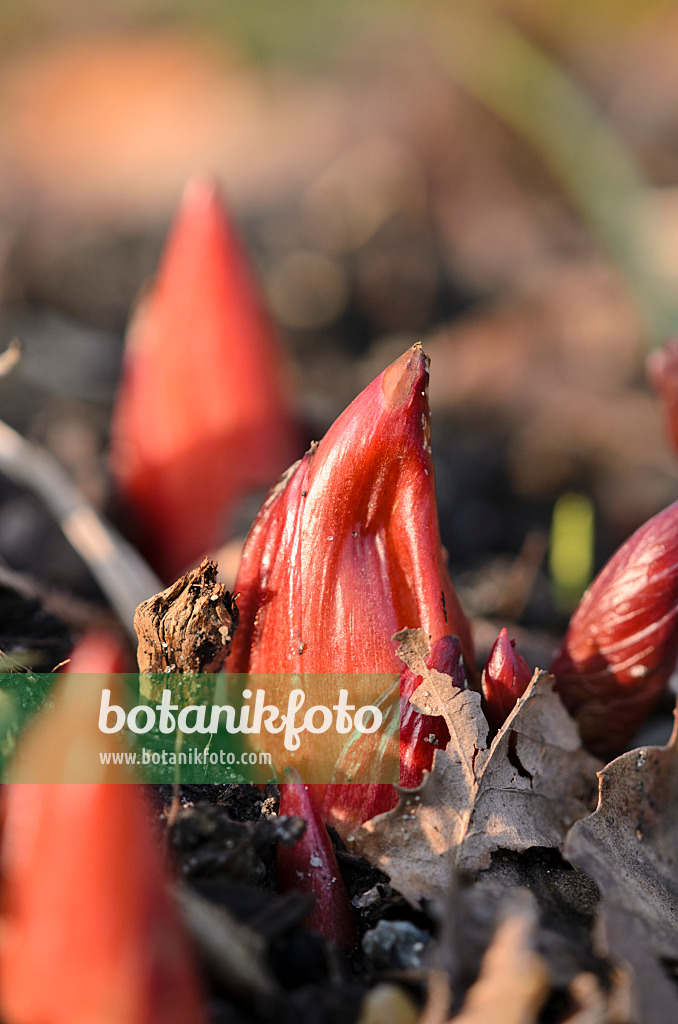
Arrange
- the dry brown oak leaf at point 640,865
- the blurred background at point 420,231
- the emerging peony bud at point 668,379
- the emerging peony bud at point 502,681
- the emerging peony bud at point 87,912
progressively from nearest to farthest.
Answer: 1. the emerging peony bud at point 87,912
2. the dry brown oak leaf at point 640,865
3. the emerging peony bud at point 502,681
4. the emerging peony bud at point 668,379
5. the blurred background at point 420,231

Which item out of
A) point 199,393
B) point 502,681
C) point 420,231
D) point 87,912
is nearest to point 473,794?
point 502,681

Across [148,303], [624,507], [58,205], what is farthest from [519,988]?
[58,205]

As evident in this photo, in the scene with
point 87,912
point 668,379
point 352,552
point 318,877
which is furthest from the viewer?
point 668,379

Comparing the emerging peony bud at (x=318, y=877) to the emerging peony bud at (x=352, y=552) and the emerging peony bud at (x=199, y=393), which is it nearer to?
the emerging peony bud at (x=352, y=552)

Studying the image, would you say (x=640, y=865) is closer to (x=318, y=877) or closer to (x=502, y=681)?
(x=502, y=681)

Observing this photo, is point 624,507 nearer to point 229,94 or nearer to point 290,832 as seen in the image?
point 290,832

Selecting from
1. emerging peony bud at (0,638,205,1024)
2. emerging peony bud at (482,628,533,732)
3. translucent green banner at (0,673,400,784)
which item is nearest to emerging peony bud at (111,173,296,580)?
translucent green banner at (0,673,400,784)

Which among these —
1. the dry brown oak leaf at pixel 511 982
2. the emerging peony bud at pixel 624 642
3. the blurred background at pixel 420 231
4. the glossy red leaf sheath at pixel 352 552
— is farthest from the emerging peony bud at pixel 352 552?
the blurred background at pixel 420 231
